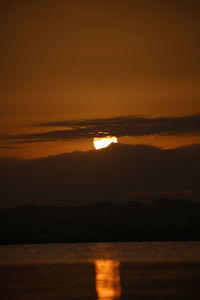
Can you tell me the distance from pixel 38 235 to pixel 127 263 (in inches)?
3160

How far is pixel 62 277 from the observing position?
44562 millimetres

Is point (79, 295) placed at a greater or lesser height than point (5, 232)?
lesser

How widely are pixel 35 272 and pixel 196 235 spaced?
3200 inches

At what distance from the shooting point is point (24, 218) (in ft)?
473

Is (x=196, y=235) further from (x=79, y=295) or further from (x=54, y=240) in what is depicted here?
(x=79, y=295)

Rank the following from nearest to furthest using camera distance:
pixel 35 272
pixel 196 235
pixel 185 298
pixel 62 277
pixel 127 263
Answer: pixel 185 298, pixel 62 277, pixel 35 272, pixel 127 263, pixel 196 235

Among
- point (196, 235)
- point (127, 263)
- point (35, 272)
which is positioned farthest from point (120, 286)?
point (196, 235)

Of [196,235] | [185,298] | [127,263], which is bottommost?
[185,298]

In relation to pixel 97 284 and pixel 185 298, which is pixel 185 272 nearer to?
pixel 97 284

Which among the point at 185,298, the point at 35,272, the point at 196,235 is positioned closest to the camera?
the point at 185,298

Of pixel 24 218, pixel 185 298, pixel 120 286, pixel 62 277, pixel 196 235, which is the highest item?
pixel 24 218

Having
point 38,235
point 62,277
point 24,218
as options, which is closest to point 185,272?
point 62,277

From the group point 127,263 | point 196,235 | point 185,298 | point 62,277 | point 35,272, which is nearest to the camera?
point 185,298

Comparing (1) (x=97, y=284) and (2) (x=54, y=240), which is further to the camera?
(2) (x=54, y=240)
